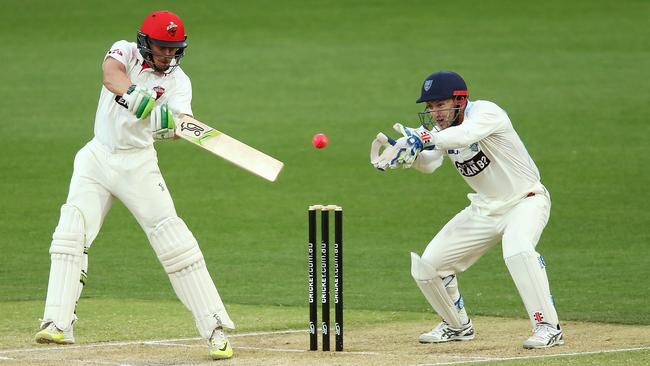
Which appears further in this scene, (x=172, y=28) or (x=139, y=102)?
(x=172, y=28)

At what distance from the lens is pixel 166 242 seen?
8.16 metres

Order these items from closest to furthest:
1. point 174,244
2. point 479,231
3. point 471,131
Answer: point 174,244 → point 471,131 → point 479,231

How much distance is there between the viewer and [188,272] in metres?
8.24

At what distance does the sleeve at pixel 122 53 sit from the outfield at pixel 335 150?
76.6 inches

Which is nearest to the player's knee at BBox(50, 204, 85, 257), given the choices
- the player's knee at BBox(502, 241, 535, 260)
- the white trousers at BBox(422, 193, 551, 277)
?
the white trousers at BBox(422, 193, 551, 277)

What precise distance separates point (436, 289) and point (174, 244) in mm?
1963

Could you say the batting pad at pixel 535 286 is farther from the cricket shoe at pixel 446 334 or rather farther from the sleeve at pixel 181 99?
the sleeve at pixel 181 99

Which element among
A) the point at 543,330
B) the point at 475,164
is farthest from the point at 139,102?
the point at 543,330

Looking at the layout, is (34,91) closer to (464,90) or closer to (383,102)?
(383,102)

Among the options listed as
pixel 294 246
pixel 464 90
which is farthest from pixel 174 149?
pixel 464 90

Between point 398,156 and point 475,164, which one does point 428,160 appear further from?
point 398,156

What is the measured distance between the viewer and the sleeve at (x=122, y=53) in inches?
323

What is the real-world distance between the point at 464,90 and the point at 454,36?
17078 mm

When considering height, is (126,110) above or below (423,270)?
above
